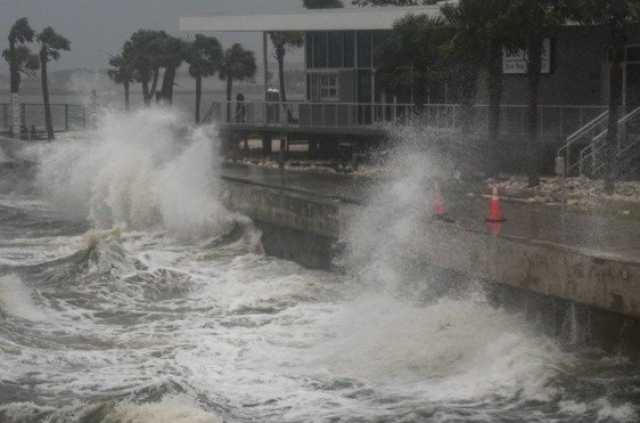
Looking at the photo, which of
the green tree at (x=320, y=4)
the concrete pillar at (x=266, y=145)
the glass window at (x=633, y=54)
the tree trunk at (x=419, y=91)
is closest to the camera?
the glass window at (x=633, y=54)

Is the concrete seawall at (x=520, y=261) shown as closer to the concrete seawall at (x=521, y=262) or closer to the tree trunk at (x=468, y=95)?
the concrete seawall at (x=521, y=262)

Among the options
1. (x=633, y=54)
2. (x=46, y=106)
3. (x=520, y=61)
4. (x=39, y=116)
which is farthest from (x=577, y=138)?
(x=39, y=116)

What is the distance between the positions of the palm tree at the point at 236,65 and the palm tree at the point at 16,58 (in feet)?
31.5

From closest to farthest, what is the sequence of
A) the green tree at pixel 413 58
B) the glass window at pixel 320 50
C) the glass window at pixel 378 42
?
the green tree at pixel 413 58 < the glass window at pixel 378 42 < the glass window at pixel 320 50

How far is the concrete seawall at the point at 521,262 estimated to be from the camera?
1270 centimetres

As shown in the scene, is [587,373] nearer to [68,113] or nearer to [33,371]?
[33,371]

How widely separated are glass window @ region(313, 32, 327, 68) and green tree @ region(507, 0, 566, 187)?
11.1 m

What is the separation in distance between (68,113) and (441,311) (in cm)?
4373

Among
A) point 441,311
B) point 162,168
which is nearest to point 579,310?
point 441,311

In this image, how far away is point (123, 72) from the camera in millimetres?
62438

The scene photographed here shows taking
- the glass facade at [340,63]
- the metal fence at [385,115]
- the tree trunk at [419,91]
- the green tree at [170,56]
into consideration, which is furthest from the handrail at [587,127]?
the green tree at [170,56]

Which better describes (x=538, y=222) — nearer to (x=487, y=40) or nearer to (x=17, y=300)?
(x=487, y=40)

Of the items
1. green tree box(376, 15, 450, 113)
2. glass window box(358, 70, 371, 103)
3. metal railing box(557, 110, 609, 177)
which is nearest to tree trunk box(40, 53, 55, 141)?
glass window box(358, 70, 371, 103)

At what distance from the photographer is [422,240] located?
1647cm
